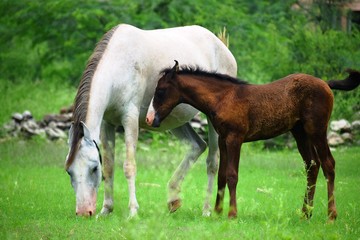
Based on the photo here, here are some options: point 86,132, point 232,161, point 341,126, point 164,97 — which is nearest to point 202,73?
point 164,97

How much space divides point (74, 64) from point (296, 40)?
6311mm

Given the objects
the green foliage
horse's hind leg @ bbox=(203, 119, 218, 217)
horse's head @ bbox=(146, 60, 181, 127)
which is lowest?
the green foliage

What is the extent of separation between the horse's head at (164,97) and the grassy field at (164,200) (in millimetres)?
1062

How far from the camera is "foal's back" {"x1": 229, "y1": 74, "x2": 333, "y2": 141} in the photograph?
8891 millimetres

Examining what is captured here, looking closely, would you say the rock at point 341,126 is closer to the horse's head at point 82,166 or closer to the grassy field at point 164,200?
the grassy field at point 164,200

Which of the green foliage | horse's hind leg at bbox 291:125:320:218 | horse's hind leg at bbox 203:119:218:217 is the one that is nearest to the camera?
horse's hind leg at bbox 291:125:320:218

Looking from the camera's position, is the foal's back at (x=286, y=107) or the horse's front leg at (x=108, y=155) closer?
the foal's back at (x=286, y=107)

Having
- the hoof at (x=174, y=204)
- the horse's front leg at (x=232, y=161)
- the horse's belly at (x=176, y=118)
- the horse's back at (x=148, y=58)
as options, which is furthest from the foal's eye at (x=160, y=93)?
the hoof at (x=174, y=204)

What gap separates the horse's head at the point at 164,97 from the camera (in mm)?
8953

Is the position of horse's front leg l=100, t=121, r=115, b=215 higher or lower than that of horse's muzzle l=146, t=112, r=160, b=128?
lower

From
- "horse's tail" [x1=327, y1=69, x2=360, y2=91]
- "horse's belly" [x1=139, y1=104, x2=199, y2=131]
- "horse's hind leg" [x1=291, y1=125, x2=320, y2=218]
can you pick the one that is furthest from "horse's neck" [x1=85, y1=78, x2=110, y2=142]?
"horse's tail" [x1=327, y1=69, x2=360, y2=91]

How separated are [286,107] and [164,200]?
1.83 meters

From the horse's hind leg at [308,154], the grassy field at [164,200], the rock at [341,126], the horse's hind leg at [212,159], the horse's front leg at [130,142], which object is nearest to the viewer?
the grassy field at [164,200]

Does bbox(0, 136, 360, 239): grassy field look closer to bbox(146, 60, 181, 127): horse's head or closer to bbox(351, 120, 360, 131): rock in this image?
bbox(146, 60, 181, 127): horse's head
